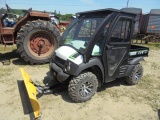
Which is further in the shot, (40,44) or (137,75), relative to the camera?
(40,44)

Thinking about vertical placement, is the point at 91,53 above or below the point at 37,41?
above

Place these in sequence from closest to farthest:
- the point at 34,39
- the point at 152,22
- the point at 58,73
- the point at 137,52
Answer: the point at 58,73 → the point at 137,52 → the point at 34,39 → the point at 152,22

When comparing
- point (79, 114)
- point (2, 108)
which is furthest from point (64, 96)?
point (2, 108)

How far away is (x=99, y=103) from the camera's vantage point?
13.0ft

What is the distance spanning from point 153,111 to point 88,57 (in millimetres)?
1738

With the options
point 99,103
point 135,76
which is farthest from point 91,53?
point 135,76

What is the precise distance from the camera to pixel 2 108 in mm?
3615

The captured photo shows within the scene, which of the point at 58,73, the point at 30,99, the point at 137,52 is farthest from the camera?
the point at 137,52

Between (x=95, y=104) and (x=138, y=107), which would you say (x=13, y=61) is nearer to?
(x=95, y=104)

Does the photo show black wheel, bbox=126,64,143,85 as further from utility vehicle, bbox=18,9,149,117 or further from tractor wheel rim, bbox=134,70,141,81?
utility vehicle, bbox=18,9,149,117

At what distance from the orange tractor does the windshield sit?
73.5 inches

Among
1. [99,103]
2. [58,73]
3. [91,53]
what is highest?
[91,53]

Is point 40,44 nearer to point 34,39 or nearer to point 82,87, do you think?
point 34,39

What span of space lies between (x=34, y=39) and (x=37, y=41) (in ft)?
0.38
